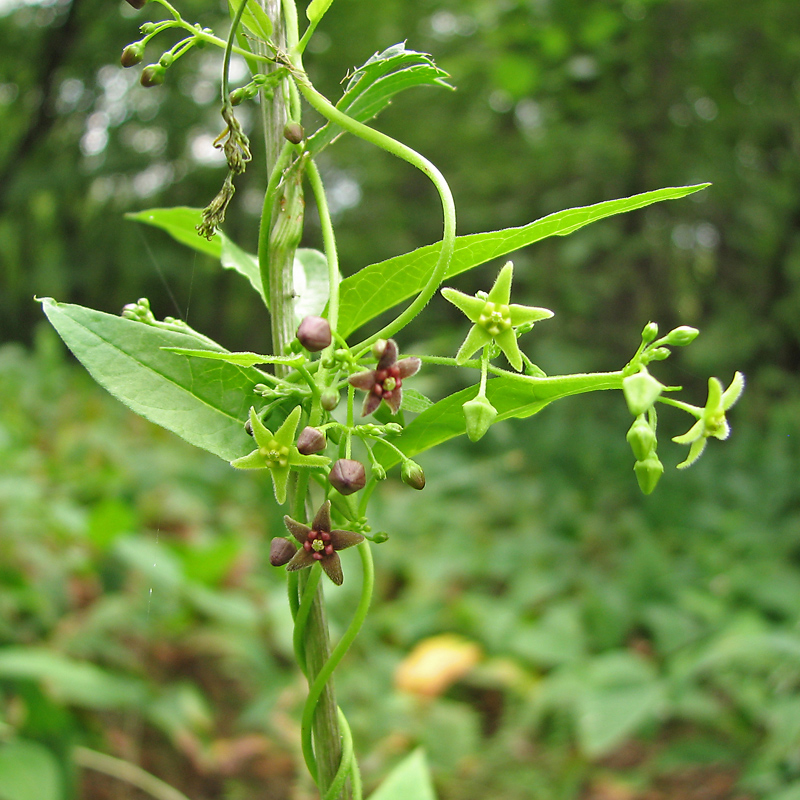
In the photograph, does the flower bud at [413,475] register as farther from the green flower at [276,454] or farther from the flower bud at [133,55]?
the flower bud at [133,55]

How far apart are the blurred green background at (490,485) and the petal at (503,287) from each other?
0.49 metres

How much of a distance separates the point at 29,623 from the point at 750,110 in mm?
5534

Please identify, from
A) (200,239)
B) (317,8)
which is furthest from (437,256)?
(200,239)

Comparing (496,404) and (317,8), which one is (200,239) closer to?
(317,8)

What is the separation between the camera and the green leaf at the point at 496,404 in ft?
2.18

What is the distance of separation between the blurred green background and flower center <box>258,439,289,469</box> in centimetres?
42

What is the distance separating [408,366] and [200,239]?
47 cm

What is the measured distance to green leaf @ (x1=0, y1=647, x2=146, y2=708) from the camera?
2.11 metres

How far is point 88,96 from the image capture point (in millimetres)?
6809

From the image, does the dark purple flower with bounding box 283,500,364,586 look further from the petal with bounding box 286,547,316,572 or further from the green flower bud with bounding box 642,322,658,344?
the green flower bud with bounding box 642,322,658,344

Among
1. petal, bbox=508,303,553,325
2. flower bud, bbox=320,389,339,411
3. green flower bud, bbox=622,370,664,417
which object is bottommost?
green flower bud, bbox=622,370,664,417

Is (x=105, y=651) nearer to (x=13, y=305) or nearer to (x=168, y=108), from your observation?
(x=168, y=108)

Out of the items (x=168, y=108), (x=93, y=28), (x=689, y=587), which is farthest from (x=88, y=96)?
(x=689, y=587)

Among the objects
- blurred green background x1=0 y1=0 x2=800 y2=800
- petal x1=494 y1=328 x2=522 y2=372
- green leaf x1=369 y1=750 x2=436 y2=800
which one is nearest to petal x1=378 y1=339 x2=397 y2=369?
petal x1=494 y1=328 x2=522 y2=372
